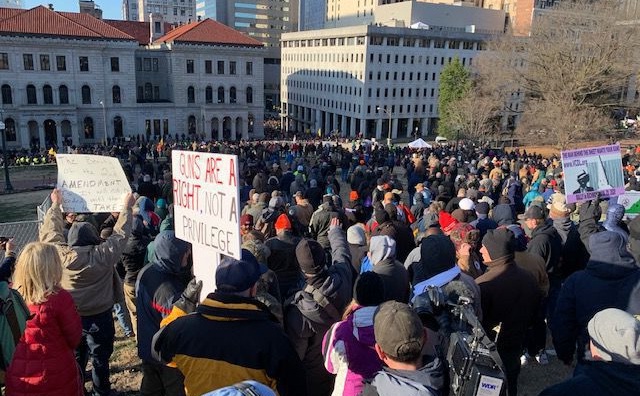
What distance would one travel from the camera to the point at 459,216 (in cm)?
860

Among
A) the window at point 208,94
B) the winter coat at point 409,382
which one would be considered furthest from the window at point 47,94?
the winter coat at point 409,382

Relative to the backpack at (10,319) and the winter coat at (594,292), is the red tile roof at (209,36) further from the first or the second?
the winter coat at (594,292)

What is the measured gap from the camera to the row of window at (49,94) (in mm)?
46219

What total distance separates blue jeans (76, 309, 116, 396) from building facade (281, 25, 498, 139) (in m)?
63.8

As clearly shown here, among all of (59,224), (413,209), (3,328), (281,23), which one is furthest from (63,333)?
(281,23)

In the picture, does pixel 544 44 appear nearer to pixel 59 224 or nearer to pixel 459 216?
pixel 459 216

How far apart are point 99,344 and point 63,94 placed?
51.0 meters

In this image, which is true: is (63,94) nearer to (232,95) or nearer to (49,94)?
(49,94)

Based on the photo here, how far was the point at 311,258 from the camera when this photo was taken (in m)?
4.12

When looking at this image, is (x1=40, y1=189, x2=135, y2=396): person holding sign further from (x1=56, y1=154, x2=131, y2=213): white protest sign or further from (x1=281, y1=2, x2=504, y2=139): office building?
(x1=281, y1=2, x2=504, y2=139): office building

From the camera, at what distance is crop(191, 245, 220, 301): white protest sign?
14.1ft

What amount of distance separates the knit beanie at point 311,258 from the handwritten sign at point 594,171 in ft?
23.0

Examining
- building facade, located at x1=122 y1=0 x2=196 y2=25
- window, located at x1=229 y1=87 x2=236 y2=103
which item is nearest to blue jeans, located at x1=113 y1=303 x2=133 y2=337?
window, located at x1=229 y1=87 x2=236 y2=103

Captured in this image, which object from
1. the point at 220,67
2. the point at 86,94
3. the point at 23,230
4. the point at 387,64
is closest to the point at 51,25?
the point at 86,94
